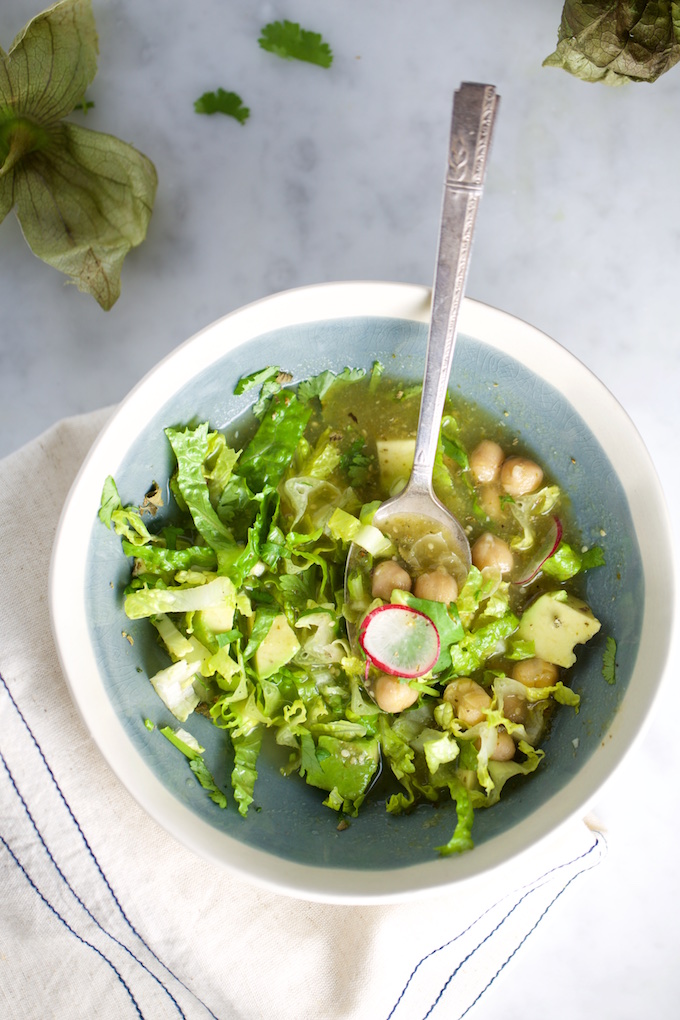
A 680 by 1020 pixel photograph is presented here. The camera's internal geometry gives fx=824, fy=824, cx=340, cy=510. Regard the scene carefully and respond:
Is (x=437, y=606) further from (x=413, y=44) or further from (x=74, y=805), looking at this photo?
(x=413, y=44)

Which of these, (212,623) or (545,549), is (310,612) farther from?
(545,549)

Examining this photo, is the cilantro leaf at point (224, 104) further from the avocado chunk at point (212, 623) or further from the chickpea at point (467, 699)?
the chickpea at point (467, 699)

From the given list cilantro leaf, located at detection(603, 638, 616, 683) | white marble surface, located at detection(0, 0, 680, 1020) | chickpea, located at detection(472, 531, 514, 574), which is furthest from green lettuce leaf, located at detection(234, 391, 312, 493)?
cilantro leaf, located at detection(603, 638, 616, 683)

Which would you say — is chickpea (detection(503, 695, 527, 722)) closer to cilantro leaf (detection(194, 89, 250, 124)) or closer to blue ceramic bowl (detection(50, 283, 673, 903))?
blue ceramic bowl (detection(50, 283, 673, 903))

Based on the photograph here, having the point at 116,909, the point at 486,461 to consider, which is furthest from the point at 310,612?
the point at 116,909

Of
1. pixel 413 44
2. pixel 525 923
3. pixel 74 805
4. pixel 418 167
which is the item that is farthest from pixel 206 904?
pixel 413 44

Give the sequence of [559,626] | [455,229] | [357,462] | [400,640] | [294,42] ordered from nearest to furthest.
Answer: [455,229]
[400,640]
[559,626]
[357,462]
[294,42]
